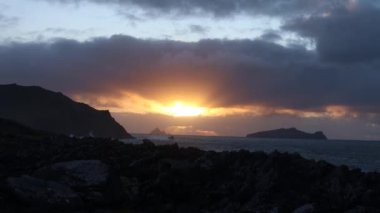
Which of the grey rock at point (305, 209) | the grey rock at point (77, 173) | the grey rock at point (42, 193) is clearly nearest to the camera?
the grey rock at point (305, 209)

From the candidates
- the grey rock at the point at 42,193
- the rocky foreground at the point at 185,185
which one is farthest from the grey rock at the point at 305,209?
the grey rock at the point at 42,193

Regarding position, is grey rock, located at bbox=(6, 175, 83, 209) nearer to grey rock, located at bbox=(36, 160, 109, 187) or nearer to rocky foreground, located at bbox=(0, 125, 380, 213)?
rocky foreground, located at bbox=(0, 125, 380, 213)

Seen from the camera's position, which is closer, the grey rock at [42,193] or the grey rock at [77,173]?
the grey rock at [42,193]

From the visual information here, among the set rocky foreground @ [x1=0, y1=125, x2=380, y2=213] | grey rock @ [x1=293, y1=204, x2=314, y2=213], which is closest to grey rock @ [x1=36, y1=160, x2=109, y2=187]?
rocky foreground @ [x1=0, y1=125, x2=380, y2=213]

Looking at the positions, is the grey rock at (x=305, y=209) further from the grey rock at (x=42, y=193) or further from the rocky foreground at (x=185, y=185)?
the grey rock at (x=42, y=193)

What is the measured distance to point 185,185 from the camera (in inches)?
1093

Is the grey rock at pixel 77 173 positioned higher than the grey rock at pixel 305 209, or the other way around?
the grey rock at pixel 77 173

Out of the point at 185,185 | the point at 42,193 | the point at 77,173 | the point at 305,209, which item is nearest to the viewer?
the point at 305,209

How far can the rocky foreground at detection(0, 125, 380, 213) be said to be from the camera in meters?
24.3

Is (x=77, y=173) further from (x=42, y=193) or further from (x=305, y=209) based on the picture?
(x=305, y=209)

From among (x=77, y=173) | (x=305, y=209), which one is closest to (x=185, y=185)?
(x=77, y=173)

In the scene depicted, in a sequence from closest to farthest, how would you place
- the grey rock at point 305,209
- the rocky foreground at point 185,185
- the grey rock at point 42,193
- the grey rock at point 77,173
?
the grey rock at point 305,209, the grey rock at point 42,193, the rocky foreground at point 185,185, the grey rock at point 77,173

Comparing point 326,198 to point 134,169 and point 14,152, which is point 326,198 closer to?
point 134,169

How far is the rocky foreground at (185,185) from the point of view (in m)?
24.3
